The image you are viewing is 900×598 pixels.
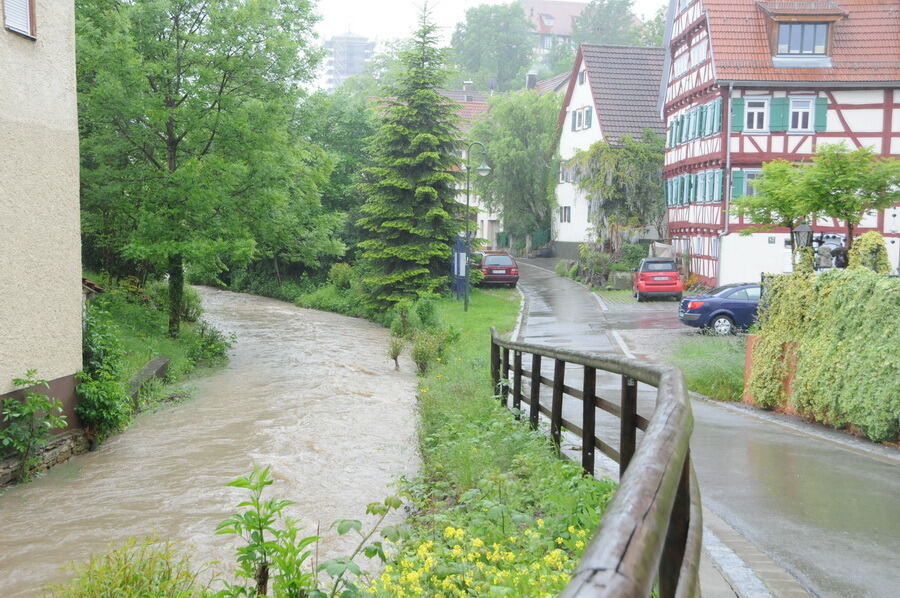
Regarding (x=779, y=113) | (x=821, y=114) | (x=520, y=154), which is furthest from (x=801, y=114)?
(x=520, y=154)

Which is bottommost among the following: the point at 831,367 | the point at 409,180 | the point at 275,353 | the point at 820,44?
the point at 275,353

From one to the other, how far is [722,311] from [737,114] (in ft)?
39.5

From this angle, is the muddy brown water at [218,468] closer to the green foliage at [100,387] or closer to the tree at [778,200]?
the green foliage at [100,387]

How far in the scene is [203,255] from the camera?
2030 cm

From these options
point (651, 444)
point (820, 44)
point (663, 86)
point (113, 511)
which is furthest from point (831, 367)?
point (663, 86)

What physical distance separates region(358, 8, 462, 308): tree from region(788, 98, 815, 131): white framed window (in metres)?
12.5

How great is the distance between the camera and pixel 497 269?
39250 millimetres

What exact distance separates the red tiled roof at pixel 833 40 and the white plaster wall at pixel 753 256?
584cm

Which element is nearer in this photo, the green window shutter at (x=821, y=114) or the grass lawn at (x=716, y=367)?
the grass lawn at (x=716, y=367)

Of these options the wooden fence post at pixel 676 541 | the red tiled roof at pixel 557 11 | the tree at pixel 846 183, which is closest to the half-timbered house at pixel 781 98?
the tree at pixel 846 183

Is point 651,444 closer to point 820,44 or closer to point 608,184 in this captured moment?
Answer: point 820,44

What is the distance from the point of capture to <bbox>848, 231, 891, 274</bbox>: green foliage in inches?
604

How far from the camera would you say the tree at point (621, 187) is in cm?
4081

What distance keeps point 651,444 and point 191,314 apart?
87.8ft
